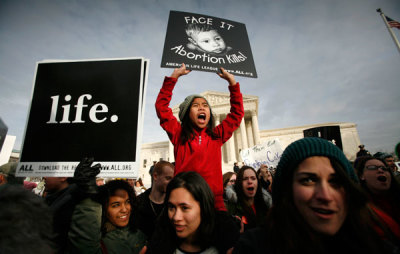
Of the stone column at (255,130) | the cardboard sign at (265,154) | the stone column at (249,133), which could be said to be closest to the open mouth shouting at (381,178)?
the cardboard sign at (265,154)

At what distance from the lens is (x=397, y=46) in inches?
363

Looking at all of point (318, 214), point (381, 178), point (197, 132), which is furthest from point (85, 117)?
point (381, 178)

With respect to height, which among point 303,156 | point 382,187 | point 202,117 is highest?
point 202,117

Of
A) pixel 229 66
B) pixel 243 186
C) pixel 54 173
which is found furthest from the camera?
pixel 243 186

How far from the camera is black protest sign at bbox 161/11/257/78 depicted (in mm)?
2508

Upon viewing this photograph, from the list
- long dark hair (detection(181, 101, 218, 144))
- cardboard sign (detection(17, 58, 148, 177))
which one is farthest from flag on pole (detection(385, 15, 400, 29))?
cardboard sign (detection(17, 58, 148, 177))

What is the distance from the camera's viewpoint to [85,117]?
78.7 inches

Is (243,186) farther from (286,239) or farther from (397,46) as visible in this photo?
(397,46)

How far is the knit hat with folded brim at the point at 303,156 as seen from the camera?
108 cm

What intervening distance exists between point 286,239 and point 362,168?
2805 mm

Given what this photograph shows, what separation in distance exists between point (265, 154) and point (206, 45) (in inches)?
319

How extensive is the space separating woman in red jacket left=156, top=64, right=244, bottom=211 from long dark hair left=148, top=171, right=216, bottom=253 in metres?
0.19

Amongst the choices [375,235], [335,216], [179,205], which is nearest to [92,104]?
[179,205]

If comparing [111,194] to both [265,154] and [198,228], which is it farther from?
[265,154]
